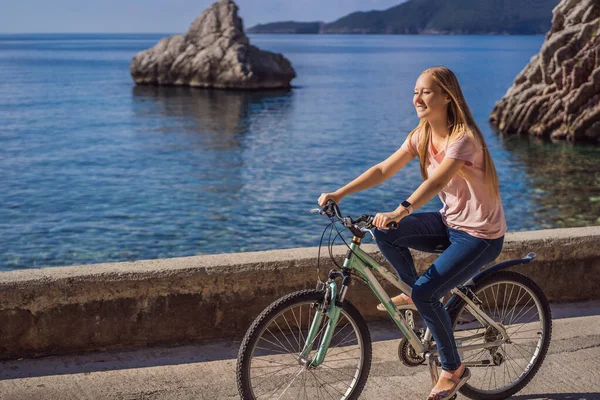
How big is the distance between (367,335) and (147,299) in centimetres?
175

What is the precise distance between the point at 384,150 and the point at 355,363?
3222 cm

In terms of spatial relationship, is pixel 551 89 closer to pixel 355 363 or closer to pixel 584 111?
pixel 584 111

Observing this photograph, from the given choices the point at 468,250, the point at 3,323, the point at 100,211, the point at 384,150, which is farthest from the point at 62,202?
the point at 468,250

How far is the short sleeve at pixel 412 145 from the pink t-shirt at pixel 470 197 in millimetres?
19

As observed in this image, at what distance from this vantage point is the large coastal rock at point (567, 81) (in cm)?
3228

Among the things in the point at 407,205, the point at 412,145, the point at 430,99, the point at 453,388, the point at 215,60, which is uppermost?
the point at 430,99

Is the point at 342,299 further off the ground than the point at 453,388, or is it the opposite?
the point at 342,299

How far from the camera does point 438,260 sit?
3982mm

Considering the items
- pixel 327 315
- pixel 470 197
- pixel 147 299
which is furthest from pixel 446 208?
pixel 147 299

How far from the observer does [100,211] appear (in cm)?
2320

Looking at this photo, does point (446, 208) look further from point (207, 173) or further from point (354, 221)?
point (207, 173)

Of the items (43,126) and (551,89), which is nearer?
(551,89)

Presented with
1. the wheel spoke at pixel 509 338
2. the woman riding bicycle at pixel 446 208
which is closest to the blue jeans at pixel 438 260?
the woman riding bicycle at pixel 446 208

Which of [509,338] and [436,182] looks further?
[509,338]
